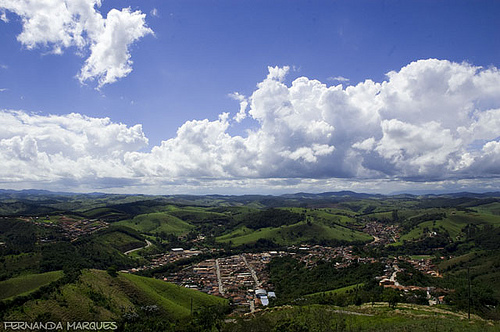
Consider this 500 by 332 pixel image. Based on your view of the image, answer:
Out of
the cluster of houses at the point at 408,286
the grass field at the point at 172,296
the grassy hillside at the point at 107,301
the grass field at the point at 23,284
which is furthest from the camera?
the grass field at the point at 172,296

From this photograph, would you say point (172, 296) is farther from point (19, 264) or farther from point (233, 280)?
point (19, 264)

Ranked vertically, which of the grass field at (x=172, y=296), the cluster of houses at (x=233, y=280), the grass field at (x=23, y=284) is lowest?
the cluster of houses at (x=233, y=280)

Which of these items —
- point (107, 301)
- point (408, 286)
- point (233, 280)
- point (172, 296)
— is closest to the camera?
point (107, 301)

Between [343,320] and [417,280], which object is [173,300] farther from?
[417,280]

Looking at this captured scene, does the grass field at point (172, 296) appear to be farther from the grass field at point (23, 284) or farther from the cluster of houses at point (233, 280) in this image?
the grass field at point (23, 284)

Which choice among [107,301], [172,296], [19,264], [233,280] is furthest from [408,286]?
[19,264]

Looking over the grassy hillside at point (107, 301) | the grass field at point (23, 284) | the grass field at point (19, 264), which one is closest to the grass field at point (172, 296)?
the grassy hillside at point (107, 301)

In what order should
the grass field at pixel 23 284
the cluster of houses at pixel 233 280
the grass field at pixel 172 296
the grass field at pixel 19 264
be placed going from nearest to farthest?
1. the grass field at pixel 23 284
2. the grass field at pixel 172 296
3. the cluster of houses at pixel 233 280
4. the grass field at pixel 19 264

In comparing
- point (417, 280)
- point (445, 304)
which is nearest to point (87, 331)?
point (445, 304)
